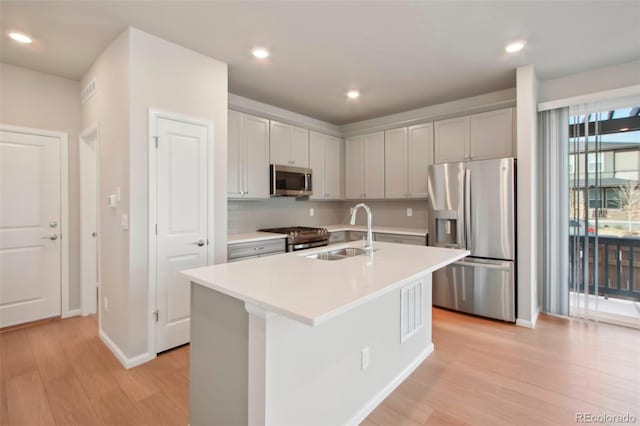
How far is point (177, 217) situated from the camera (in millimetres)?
2605

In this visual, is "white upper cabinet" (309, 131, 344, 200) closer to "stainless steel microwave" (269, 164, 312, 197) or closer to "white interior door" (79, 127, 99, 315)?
"stainless steel microwave" (269, 164, 312, 197)

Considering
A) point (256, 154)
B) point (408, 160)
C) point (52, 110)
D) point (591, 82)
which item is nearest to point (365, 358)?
point (256, 154)

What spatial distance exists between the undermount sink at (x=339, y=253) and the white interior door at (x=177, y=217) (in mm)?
1148

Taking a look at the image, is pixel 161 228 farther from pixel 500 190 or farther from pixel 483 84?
pixel 483 84

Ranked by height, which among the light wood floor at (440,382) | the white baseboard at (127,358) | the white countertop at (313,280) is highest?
the white countertop at (313,280)

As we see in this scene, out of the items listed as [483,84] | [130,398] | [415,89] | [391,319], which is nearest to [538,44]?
[483,84]

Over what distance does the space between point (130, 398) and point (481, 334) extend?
2.96 metres

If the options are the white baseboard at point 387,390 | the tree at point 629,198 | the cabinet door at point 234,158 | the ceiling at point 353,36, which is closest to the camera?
the white baseboard at point 387,390

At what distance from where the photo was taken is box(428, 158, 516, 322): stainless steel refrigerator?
3189mm

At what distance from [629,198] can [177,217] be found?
14.4 feet

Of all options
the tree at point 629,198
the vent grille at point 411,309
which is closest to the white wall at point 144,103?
the vent grille at point 411,309

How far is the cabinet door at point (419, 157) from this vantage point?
4.12m

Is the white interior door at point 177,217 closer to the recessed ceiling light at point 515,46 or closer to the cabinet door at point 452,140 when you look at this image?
the recessed ceiling light at point 515,46

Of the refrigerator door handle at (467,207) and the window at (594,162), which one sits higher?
Result: the window at (594,162)
